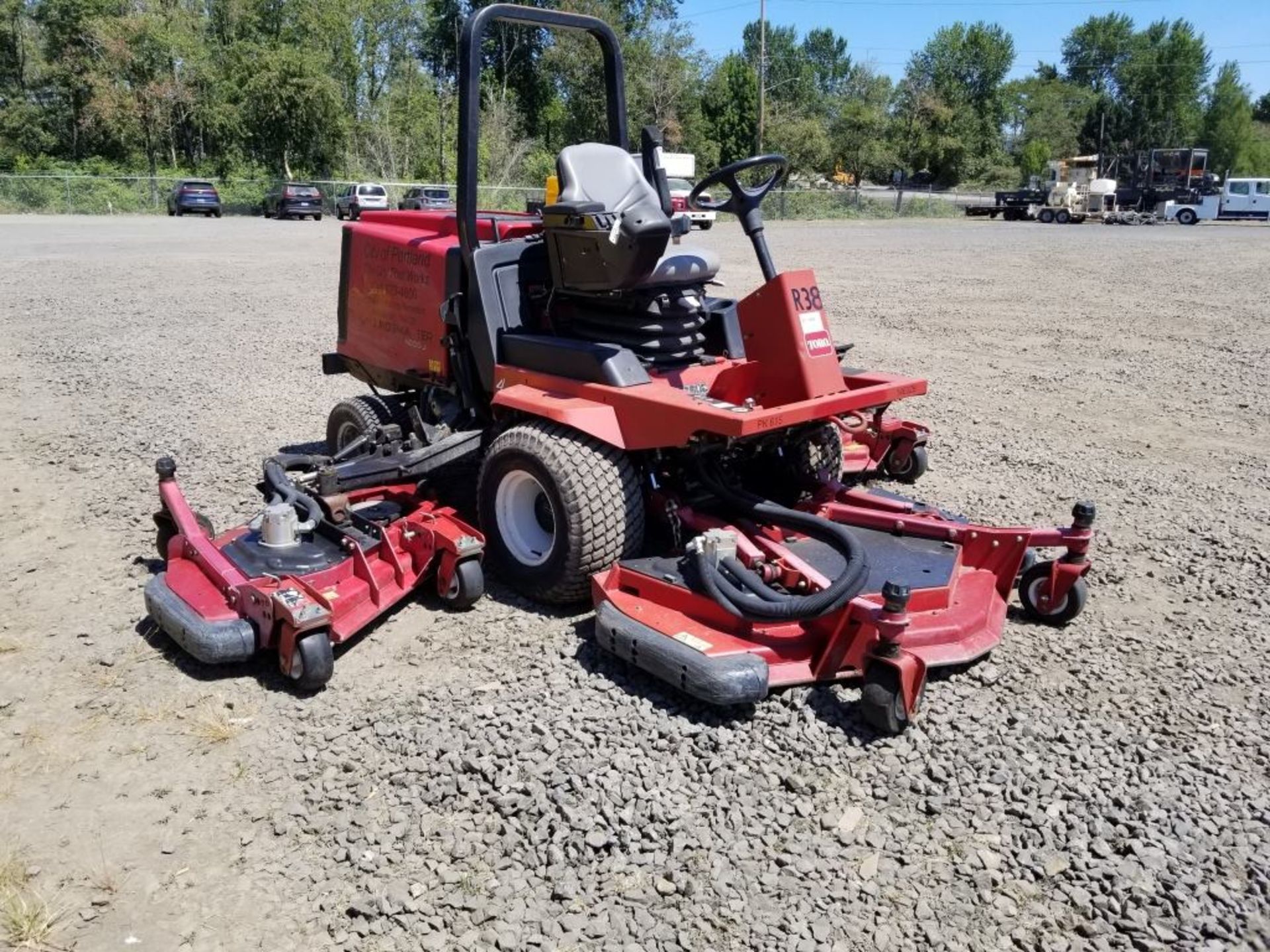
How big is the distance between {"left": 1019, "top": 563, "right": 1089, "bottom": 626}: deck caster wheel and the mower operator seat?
194 cm

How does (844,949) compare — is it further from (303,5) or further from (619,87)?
(303,5)

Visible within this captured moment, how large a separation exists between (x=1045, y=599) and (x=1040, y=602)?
0.09 feet

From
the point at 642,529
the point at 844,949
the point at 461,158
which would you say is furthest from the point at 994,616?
the point at 461,158

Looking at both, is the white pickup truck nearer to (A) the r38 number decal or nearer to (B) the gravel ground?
(B) the gravel ground

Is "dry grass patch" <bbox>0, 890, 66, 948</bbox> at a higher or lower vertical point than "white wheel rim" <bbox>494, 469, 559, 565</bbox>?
lower

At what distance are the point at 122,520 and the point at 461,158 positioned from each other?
280cm

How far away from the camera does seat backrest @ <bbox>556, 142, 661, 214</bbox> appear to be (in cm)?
434

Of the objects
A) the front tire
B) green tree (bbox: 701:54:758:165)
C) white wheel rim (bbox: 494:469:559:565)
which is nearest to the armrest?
the front tire

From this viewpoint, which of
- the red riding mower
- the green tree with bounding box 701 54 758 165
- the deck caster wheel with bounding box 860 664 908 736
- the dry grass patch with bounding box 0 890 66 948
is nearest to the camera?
the dry grass patch with bounding box 0 890 66 948

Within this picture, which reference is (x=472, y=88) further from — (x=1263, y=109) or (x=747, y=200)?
(x=1263, y=109)

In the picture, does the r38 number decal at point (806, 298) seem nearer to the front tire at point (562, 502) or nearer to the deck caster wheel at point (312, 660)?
the front tire at point (562, 502)

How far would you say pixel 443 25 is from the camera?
186 feet

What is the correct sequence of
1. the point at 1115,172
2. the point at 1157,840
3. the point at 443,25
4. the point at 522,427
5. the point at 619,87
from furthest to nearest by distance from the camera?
1. the point at 443,25
2. the point at 1115,172
3. the point at 619,87
4. the point at 522,427
5. the point at 1157,840

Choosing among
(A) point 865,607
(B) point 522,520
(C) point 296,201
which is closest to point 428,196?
(C) point 296,201
